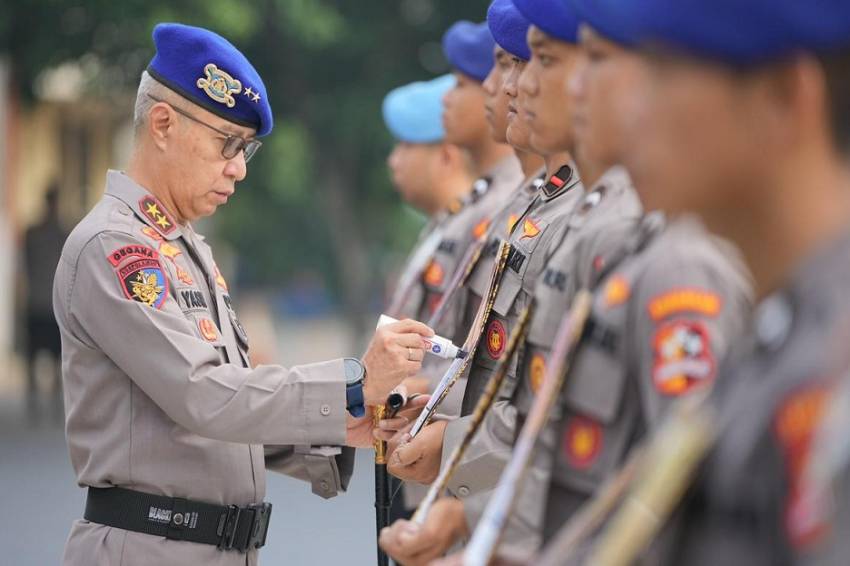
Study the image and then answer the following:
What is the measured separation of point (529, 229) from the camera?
4020 mm

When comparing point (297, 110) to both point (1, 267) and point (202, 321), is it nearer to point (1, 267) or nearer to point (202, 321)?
point (1, 267)

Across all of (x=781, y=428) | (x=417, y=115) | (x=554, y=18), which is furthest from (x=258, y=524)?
(x=417, y=115)

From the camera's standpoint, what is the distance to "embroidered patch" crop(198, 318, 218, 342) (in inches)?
158

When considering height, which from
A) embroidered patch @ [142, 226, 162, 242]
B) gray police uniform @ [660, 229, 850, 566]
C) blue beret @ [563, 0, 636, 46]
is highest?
blue beret @ [563, 0, 636, 46]

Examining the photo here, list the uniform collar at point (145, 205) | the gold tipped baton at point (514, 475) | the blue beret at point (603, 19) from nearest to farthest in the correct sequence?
the blue beret at point (603, 19), the gold tipped baton at point (514, 475), the uniform collar at point (145, 205)

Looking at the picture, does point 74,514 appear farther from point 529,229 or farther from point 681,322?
point 681,322

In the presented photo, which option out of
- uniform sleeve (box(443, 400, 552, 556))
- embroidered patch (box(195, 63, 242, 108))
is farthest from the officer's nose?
uniform sleeve (box(443, 400, 552, 556))

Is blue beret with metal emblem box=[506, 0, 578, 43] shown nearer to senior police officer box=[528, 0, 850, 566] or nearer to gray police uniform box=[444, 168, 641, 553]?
gray police uniform box=[444, 168, 641, 553]

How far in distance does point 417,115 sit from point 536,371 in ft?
17.1

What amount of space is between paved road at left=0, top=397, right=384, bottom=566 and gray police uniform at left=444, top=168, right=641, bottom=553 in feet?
18.8

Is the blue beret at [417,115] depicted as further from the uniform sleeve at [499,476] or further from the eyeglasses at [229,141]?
the uniform sleeve at [499,476]

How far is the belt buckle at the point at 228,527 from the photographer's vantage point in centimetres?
399

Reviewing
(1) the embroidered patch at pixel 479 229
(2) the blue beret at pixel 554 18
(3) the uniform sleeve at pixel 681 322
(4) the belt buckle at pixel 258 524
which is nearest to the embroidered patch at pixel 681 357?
(3) the uniform sleeve at pixel 681 322

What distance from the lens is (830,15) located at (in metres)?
1.67
